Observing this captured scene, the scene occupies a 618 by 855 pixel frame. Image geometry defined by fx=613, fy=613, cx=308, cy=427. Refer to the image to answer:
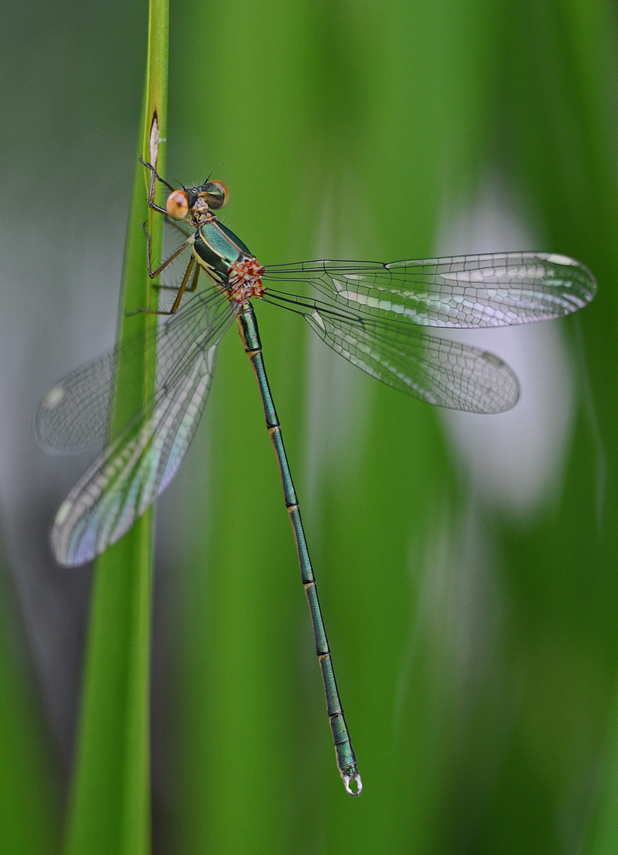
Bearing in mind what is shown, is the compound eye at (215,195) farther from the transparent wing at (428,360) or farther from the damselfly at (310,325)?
the transparent wing at (428,360)

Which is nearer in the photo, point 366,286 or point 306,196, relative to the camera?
point 306,196

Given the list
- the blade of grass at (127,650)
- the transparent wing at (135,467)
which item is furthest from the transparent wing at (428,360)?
the blade of grass at (127,650)

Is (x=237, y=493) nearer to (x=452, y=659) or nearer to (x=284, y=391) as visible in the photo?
(x=284, y=391)

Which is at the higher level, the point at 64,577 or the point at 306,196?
the point at 306,196

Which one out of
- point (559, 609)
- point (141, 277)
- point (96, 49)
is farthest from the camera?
point (96, 49)

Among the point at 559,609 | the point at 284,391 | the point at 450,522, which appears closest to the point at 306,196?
the point at 284,391

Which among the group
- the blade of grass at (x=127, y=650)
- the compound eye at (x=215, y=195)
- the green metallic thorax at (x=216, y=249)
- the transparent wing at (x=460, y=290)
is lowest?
the blade of grass at (x=127, y=650)
